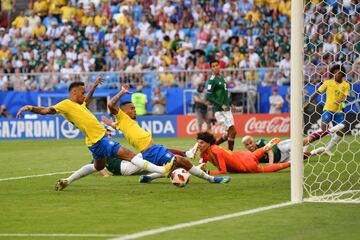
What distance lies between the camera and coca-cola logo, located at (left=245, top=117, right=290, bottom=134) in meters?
30.5

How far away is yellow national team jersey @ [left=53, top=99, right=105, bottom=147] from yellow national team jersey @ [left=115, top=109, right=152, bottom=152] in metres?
0.73

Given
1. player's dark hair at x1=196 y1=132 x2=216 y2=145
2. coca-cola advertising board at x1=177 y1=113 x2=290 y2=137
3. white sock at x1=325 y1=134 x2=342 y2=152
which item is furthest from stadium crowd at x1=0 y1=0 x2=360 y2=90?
player's dark hair at x1=196 y1=132 x2=216 y2=145

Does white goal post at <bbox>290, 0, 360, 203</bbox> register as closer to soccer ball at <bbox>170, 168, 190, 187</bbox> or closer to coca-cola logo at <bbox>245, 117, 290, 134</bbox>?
soccer ball at <bbox>170, 168, 190, 187</bbox>

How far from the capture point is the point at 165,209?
1150 cm

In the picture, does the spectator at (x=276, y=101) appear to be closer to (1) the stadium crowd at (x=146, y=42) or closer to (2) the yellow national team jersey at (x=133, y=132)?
(1) the stadium crowd at (x=146, y=42)

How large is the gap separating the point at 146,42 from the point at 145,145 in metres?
20.2

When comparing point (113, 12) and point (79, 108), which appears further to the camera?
point (113, 12)

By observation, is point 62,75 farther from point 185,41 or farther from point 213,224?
point 213,224

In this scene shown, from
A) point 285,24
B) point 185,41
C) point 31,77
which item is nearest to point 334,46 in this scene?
point 285,24

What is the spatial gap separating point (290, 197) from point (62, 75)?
21.7 meters

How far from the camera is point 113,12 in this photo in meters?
37.5

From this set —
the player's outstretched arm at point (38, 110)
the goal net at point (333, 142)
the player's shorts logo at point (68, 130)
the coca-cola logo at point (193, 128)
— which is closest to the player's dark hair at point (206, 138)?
the goal net at point (333, 142)

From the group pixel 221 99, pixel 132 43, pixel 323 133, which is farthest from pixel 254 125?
pixel 323 133

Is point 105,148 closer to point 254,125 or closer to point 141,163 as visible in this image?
point 141,163
